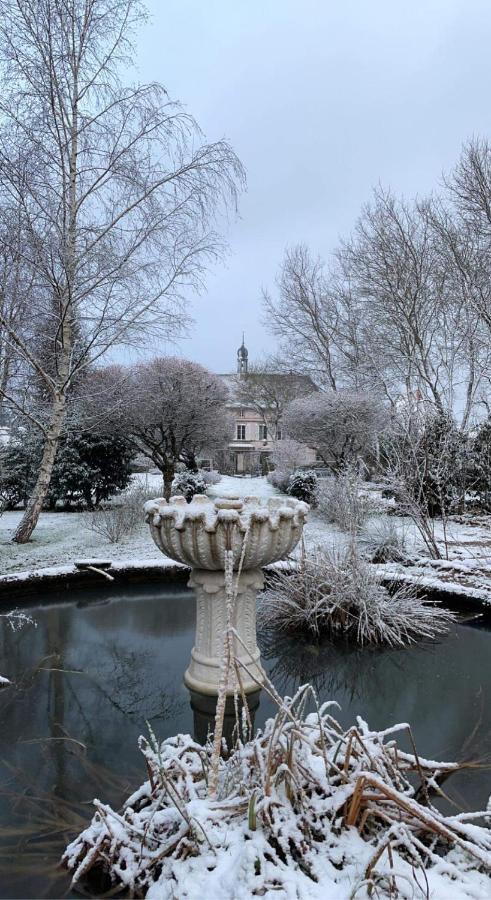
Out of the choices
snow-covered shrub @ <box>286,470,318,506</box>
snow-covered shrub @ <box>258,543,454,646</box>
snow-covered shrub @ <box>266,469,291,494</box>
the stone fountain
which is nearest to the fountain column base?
the stone fountain

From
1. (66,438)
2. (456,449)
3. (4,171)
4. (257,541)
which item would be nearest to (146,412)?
(66,438)

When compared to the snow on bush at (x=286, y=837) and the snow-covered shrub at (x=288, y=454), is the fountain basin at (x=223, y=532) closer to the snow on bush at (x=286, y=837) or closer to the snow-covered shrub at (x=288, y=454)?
the snow on bush at (x=286, y=837)

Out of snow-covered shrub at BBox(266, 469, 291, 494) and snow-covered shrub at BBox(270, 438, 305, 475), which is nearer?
snow-covered shrub at BBox(266, 469, 291, 494)

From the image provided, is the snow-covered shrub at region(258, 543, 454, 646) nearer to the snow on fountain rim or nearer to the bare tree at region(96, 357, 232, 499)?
the snow on fountain rim

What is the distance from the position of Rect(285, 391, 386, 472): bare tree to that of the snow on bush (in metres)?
10.7

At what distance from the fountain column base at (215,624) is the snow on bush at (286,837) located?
47.0 inches

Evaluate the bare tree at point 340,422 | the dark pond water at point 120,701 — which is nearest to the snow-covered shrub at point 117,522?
the dark pond water at point 120,701

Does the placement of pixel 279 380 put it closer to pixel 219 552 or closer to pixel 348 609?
pixel 348 609

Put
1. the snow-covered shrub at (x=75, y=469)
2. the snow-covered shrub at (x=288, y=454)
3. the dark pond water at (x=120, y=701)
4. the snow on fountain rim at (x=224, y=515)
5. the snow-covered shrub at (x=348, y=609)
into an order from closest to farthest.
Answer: the dark pond water at (x=120, y=701), the snow on fountain rim at (x=224, y=515), the snow-covered shrub at (x=348, y=609), the snow-covered shrub at (x=75, y=469), the snow-covered shrub at (x=288, y=454)

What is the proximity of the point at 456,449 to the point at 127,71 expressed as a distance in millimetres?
8541

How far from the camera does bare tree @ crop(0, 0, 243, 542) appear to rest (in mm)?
6199

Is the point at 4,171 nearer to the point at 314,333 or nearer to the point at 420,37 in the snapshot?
the point at 420,37

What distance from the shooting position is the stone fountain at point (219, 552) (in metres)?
2.53

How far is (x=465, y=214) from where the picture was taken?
1186 centimetres
